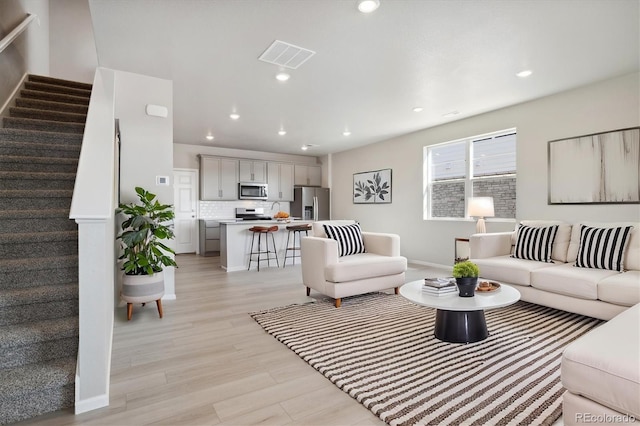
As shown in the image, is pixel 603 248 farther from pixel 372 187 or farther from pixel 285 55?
pixel 372 187

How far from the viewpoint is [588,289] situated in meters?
2.75

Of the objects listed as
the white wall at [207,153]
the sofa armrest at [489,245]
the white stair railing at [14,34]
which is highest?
the white stair railing at [14,34]

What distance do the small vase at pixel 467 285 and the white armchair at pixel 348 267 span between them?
1.19 metres

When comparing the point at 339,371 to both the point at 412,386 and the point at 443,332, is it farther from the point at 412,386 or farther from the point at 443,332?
the point at 443,332

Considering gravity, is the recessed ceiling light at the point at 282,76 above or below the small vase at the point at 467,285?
above

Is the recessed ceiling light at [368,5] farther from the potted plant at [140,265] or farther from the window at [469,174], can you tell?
the window at [469,174]

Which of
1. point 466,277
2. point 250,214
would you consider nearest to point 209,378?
point 466,277

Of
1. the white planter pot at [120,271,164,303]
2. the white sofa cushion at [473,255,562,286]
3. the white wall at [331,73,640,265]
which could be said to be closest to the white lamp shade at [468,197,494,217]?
the white wall at [331,73,640,265]

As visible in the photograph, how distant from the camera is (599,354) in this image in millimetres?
1277

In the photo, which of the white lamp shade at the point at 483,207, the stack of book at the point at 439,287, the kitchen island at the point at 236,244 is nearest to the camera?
the stack of book at the point at 439,287

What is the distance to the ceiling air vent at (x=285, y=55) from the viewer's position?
2957 millimetres

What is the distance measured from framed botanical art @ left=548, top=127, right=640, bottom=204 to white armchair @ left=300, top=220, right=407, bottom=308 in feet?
7.53

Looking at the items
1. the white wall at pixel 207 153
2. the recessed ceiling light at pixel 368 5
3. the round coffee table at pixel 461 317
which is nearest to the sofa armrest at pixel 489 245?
the round coffee table at pixel 461 317

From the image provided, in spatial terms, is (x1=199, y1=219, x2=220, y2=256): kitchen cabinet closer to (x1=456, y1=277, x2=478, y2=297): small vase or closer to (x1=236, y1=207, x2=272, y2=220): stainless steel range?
(x1=236, y1=207, x2=272, y2=220): stainless steel range
